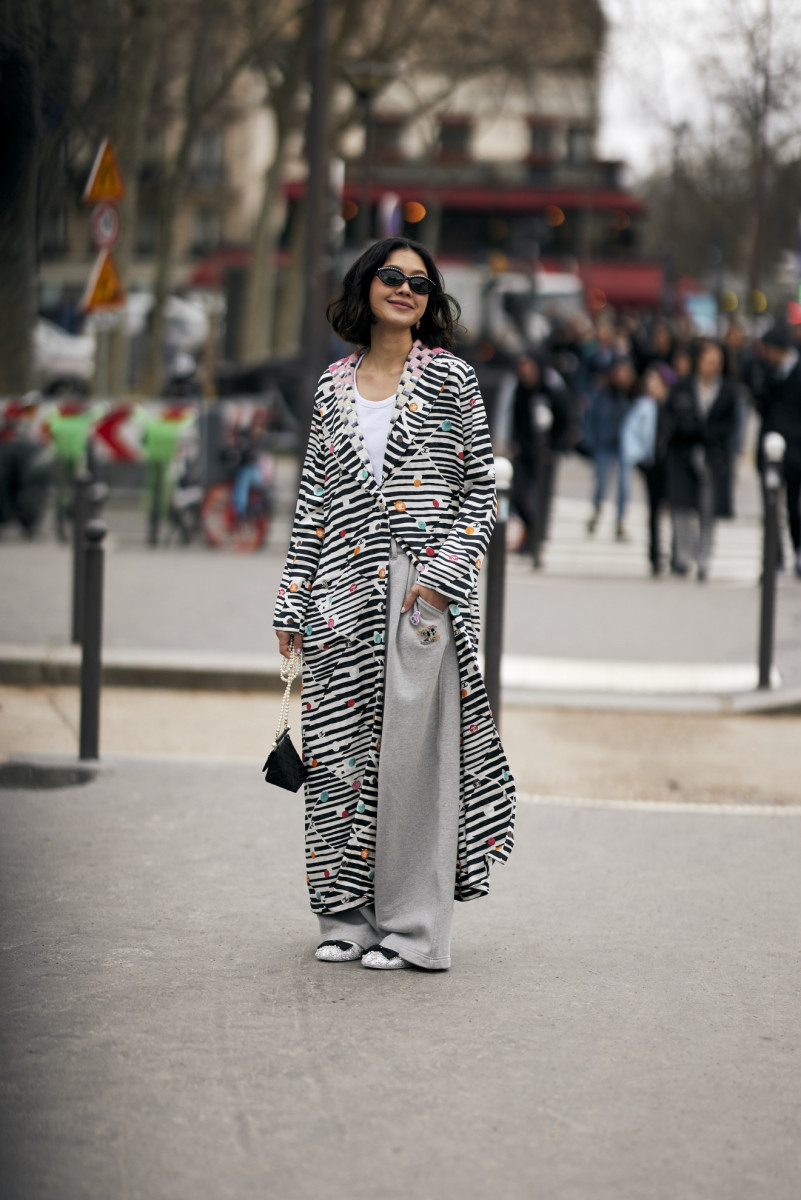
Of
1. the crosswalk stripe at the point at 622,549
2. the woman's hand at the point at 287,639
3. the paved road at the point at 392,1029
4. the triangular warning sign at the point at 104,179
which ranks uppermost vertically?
the triangular warning sign at the point at 104,179

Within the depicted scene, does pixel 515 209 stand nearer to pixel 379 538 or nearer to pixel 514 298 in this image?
pixel 514 298

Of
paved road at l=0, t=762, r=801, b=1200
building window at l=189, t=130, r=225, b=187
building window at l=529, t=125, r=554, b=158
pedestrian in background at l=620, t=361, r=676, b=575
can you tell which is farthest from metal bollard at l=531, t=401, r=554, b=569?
building window at l=529, t=125, r=554, b=158

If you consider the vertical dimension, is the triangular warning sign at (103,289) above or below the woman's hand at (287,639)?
above

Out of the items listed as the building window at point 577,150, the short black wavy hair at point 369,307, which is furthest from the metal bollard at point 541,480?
the building window at point 577,150

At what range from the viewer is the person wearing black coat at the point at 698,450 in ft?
46.9

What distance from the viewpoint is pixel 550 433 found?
16766 mm

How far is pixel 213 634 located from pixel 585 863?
4.84 metres

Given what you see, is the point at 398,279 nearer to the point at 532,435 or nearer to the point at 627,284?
the point at 532,435

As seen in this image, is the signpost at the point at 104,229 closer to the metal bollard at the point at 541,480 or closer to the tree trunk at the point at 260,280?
the metal bollard at the point at 541,480

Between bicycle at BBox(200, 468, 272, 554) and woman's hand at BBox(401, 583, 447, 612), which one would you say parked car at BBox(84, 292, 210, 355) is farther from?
woman's hand at BBox(401, 583, 447, 612)

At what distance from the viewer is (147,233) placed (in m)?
78.3

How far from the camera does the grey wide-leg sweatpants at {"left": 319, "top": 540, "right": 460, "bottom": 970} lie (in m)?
4.62

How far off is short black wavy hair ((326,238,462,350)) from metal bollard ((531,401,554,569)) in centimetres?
982

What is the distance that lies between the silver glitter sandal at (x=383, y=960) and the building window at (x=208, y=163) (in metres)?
72.8
